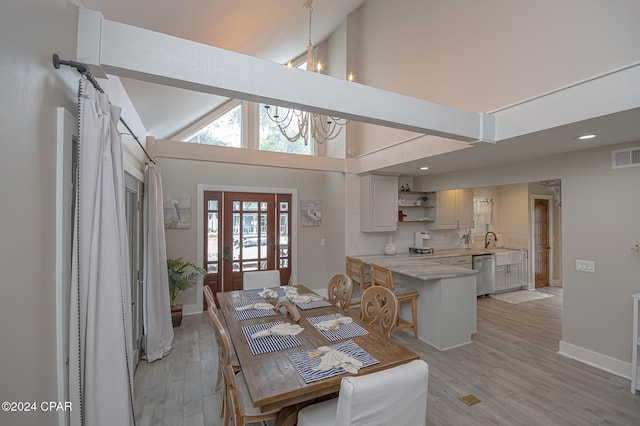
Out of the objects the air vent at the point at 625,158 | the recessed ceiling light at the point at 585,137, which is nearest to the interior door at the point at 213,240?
the recessed ceiling light at the point at 585,137

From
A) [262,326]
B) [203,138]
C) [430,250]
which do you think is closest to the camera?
[262,326]

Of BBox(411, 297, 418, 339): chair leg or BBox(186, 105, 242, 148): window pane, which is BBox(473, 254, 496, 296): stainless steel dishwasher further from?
BBox(186, 105, 242, 148): window pane

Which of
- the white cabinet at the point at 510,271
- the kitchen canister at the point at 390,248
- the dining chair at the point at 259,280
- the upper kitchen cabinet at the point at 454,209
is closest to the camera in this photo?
the dining chair at the point at 259,280

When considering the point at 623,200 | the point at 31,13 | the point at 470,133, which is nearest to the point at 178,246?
the point at 31,13

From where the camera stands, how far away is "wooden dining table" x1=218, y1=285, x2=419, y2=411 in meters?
1.38

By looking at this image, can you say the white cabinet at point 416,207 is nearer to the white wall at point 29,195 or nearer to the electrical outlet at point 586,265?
the electrical outlet at point 586,265

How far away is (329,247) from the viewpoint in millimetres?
5383

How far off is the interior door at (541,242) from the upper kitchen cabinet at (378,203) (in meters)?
3.84

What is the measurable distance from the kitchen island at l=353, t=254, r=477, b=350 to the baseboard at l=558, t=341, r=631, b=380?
0.92 meters

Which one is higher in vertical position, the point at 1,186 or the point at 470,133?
the point at 470,133

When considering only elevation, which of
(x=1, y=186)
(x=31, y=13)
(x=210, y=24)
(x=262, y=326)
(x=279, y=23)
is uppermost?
(x=279, y=23)

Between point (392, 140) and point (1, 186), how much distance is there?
3.81 meters

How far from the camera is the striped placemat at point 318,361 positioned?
1.47 meters

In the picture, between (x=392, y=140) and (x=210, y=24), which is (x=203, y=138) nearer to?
(x=210, y=24)
